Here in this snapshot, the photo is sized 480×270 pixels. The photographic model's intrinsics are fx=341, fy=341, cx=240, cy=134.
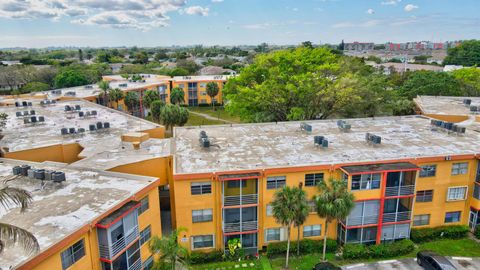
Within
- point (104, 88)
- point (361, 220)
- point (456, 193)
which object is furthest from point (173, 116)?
point (456, 193)

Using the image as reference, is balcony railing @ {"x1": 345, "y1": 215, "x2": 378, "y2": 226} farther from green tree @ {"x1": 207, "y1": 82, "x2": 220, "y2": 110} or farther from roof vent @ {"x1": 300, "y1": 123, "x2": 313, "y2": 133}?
green tree @ {"x1": 207, "y1": 82, "x2": 220, "y2": 110}

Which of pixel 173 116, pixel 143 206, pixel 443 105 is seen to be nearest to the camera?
pixel 143 206

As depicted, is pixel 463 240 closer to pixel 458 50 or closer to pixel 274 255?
pixel 274 255

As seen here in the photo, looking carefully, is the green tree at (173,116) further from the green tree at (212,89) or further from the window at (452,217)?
the window at (452,217)

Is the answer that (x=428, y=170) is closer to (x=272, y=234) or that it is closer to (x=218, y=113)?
(x=272, y=234)

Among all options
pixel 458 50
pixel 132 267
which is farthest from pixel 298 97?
pixel 458 50

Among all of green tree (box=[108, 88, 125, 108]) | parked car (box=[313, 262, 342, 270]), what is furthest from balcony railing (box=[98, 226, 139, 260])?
green tree (box=[108, 88, 125, 108])
